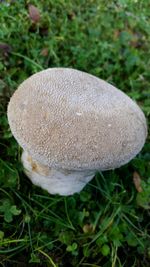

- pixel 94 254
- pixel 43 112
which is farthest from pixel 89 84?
→ pixel 94 254

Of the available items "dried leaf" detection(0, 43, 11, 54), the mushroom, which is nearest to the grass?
"dried leaf" detection(0, 43, 11, 54)

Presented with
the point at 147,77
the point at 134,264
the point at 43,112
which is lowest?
the point at 134,264

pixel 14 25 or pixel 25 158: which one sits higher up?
pixel 14 25

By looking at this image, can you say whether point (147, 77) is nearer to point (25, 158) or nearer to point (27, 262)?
point (25, 158)

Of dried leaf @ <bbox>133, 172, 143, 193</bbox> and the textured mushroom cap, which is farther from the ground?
the textured mushroom cap

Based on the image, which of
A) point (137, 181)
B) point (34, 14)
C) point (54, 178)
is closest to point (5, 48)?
point (34, 14)

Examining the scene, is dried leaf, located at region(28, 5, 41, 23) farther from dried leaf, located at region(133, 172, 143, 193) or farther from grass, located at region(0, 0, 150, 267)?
dried leaf, located at region(133, 172, 143, 193)

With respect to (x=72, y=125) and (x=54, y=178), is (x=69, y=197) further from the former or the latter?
(x=72, y=125)

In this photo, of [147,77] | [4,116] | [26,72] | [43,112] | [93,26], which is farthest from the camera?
[93,26]
